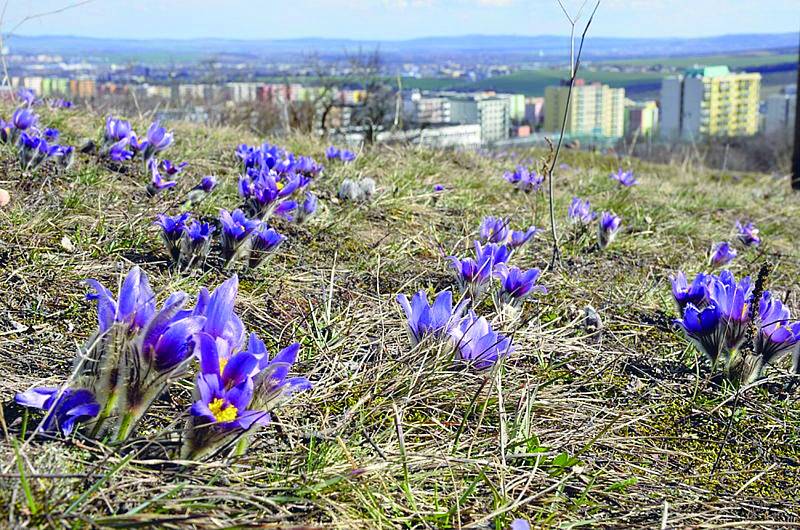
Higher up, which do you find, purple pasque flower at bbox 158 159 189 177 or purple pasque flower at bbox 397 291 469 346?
purple pasque flower at bbox 158 159 189 177

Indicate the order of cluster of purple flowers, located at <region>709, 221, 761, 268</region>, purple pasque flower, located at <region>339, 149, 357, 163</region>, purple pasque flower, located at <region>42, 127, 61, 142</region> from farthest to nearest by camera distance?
purple pasque flower, located at <region>339, 149, 357, 163</region>, purple pasque flower, located at <region>42, 127, 61, 142</region>, cluster of purple flowers, located at <region>709, 221, 761, 268</region>

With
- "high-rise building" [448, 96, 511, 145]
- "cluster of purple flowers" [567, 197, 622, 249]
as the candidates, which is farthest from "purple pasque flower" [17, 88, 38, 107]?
"high-rise building" [448, 96, 511, 145]

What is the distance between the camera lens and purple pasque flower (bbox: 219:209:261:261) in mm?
2449

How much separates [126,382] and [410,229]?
7.14ft

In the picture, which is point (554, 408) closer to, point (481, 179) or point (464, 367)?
point (464, 367)

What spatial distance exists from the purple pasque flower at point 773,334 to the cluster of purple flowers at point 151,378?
1.36 metres

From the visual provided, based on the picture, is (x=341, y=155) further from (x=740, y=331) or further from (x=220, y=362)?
(x=220, y=362)

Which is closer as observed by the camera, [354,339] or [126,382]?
[126,382]

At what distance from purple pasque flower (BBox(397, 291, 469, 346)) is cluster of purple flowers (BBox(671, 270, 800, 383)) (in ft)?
2.29

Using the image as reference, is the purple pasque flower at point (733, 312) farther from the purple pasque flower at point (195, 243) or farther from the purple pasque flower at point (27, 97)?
the purple pasque flower at point (27, 97)

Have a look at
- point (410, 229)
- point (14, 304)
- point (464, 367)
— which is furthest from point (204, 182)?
point (464, 367)

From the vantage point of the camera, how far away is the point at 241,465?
145cm

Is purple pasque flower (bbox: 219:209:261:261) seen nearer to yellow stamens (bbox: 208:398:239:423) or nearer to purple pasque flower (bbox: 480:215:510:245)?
purple pasque flower (bbox: 480:215:510:245)

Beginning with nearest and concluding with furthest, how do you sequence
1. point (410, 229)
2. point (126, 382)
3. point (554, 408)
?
1. point (126, 382)
2. point (554, 408)
3. point (410, 229)
